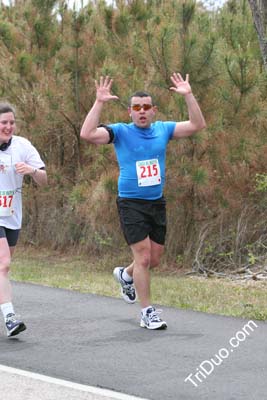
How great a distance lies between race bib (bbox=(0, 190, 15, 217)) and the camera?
7078 mm

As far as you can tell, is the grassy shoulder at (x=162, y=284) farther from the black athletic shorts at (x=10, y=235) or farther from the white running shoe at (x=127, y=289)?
the black athletic shorts at (x=10, y=235)

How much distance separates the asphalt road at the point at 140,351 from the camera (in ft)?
18.4

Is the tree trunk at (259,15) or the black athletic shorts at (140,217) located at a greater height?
the tree trunk at (259,15)

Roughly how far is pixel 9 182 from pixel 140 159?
1114 millimetres

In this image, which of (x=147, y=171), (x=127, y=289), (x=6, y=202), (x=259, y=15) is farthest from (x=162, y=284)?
(x=259, y=15)

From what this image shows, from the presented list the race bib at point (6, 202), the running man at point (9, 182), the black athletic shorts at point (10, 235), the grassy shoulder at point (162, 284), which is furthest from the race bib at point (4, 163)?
the grassy shoulder at point (162, 284)

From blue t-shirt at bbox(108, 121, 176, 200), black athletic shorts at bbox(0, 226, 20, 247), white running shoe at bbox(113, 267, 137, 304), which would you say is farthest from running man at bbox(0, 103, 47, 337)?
white running shoe at bbox(113, 267, 137, 304)

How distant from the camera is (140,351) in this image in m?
6.60

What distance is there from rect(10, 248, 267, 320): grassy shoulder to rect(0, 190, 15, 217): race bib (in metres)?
2.27

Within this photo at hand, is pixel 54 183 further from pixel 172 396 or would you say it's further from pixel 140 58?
pixel 172 396

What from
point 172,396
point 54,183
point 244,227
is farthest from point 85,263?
point 172,396

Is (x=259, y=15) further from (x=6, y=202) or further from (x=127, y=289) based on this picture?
(x=6, y=202)

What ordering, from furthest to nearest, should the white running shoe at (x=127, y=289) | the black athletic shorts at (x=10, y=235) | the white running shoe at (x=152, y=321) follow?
the white running shoe at (x=127, y=289) < the white running shoe at (x=152, y=321) < the black athletic shorts at (x=10, y=235)

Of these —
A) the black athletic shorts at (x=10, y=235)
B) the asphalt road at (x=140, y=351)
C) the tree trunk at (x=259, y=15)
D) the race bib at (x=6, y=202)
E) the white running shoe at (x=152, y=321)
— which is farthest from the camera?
the tree trunk at (x=259, y=15)
